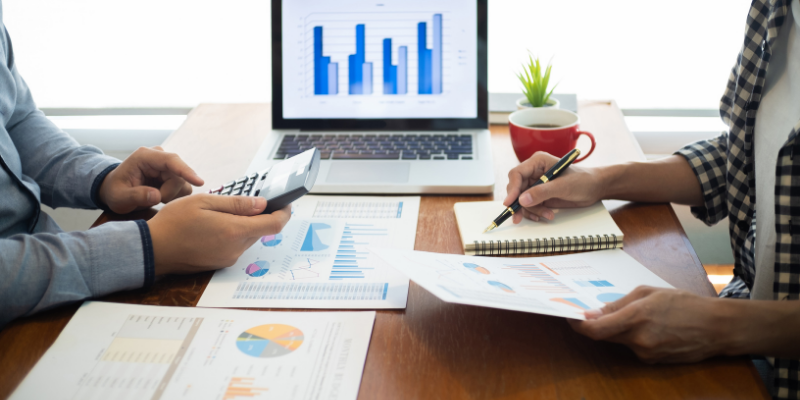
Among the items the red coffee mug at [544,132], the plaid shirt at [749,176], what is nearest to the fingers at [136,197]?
the red coffee mug at [544,132]

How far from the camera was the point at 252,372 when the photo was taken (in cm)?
52

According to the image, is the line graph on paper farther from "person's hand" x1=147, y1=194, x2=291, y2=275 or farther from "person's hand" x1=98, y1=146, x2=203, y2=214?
"person's hand" x1=98, y1=146, x2=203, y2=214

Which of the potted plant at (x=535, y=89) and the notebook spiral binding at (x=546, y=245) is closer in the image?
the notebook spiral binding at (x=546, y=245)

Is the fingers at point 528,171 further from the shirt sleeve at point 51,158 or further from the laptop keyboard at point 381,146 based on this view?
the shirt sleeve at point 51,158

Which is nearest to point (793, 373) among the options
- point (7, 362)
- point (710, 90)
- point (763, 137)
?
point (763, 137)

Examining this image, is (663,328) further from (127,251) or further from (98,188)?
(98,188)

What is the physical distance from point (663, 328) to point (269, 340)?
395 mm

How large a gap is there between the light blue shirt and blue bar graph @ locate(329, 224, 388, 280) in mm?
228

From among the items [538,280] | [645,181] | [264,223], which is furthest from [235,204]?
[645,181]

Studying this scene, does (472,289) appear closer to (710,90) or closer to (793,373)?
(793,373)

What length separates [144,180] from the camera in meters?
0.88

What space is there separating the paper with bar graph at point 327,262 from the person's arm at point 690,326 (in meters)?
0.23

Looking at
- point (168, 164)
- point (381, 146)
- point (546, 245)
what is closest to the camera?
point (546, 245)

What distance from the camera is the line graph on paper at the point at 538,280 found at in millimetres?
600
